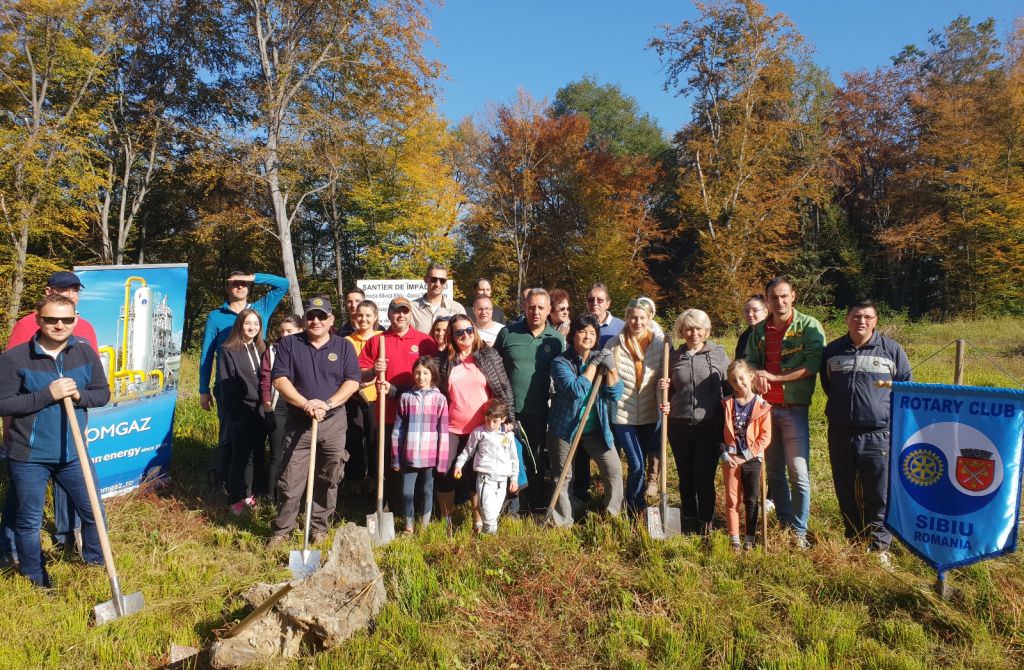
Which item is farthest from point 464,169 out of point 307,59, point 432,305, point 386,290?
point 432,305

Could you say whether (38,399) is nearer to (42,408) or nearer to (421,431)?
(42,408)

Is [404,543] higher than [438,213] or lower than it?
lower

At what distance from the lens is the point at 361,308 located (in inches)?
216

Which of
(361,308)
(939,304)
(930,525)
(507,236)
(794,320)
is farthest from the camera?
(507,236)

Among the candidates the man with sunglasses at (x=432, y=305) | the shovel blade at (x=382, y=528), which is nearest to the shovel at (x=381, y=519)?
the shovel blade at (x=382, y=528)

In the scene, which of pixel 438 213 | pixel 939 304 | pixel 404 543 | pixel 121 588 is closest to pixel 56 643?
pixel 121 588

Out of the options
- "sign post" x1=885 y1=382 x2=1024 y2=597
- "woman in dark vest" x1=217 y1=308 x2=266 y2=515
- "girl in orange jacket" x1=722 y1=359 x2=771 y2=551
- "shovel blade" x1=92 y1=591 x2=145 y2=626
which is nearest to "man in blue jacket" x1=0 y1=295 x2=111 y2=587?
"shovel blade" x1=92 y1=591 x2=145 y2=626

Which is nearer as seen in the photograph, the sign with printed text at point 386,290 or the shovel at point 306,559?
the shovel at point 306,559

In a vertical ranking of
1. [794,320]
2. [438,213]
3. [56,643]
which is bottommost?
[56,643]

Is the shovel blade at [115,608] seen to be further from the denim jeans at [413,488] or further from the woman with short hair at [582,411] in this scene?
the woman with short hair at [582,411]

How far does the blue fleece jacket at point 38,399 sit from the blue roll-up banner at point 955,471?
5.59 metres

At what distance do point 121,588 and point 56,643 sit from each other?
0.56 metres

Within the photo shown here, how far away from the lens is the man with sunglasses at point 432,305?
249 inches

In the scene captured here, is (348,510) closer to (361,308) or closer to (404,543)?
(404,543)
